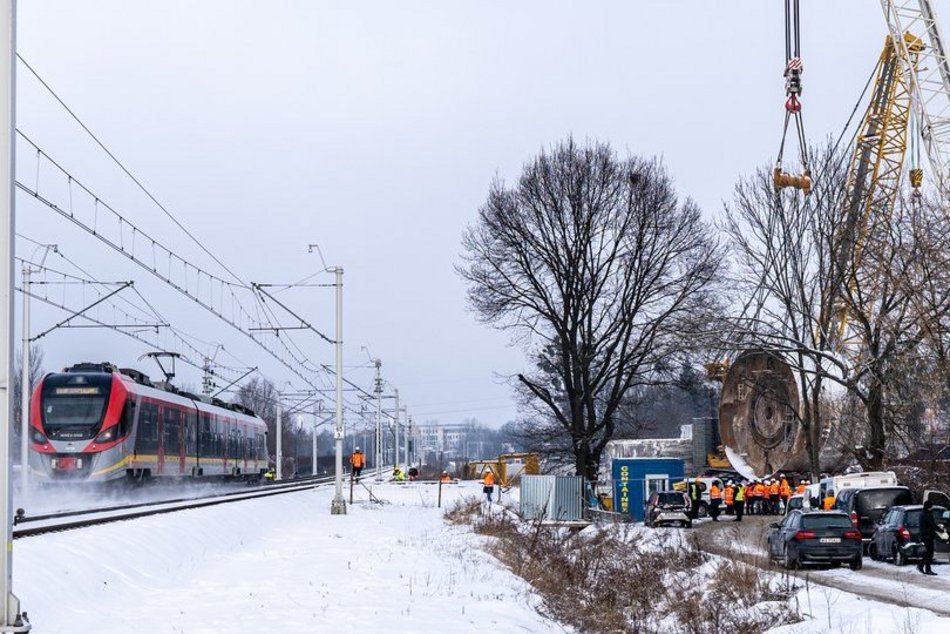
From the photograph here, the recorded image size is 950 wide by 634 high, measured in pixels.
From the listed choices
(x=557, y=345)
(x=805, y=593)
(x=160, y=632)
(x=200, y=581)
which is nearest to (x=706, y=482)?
(x=557, y=345)

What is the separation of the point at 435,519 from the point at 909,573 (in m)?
18.1

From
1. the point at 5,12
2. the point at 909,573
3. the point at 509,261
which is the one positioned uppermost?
the point at 509,261

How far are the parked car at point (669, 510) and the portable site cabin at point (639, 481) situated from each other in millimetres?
5348

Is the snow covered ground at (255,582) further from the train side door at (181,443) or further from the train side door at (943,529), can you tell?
the train side door at (181,443)

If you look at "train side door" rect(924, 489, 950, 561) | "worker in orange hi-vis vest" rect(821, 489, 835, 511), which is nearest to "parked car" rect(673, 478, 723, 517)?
"worker in orange hi-vis vest" rect(821, 489, 835, 511)

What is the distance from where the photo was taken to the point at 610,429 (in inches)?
1999

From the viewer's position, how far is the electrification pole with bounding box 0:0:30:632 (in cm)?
1004

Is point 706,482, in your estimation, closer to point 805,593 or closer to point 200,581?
point 805,593

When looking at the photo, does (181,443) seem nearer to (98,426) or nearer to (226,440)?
(98,426)

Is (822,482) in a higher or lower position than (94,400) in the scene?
lower

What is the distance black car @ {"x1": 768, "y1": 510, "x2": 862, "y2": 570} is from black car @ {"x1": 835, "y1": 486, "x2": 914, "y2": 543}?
4.25 meters

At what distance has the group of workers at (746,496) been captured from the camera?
4522cm

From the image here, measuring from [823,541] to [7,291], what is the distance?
69.3ft

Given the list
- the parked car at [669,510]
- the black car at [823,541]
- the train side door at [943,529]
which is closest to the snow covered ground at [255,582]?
Result: the black car at [823,541]
